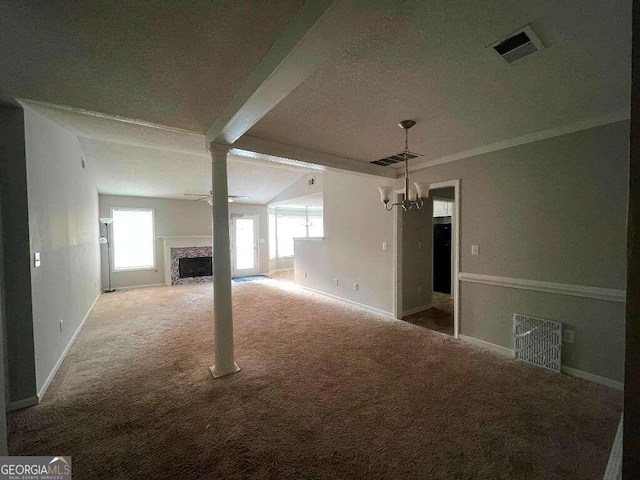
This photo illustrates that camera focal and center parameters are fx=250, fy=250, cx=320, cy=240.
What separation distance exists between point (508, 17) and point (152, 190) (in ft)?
23.5

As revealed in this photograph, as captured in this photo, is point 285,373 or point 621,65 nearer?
point 621,65

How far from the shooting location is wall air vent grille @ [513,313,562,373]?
254cm

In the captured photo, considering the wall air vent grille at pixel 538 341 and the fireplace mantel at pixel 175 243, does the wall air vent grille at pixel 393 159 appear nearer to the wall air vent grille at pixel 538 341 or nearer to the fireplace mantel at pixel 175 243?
the wall air vent grille at pixel 538 341

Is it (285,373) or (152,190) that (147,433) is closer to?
(285,373)

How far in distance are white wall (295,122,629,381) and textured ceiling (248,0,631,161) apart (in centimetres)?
34

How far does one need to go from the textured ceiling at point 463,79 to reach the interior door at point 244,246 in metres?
5.70

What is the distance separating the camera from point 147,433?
177 centimetres

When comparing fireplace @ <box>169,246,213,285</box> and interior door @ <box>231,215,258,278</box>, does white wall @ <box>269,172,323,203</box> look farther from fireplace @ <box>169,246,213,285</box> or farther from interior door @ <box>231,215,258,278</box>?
fireplace @ <box>169,246,213,285</box>

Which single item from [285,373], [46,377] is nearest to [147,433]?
[285,373]

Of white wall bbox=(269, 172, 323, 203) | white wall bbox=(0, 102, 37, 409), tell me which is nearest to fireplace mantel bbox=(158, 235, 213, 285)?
white wall bbox=(269, 172, 323, 203)

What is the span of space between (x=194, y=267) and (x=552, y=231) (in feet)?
25.5

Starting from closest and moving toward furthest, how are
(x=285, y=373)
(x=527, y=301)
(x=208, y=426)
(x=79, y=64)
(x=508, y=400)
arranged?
(x=79, y=64) → (x=208, y=426) → (x=508, y=400) → (x=285, y=373) → (x=527, y=301)

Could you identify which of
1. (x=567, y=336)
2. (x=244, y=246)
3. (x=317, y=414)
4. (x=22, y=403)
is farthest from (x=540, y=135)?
(x=244, y=246)

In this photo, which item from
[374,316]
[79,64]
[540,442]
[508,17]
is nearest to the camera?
[508,17]
